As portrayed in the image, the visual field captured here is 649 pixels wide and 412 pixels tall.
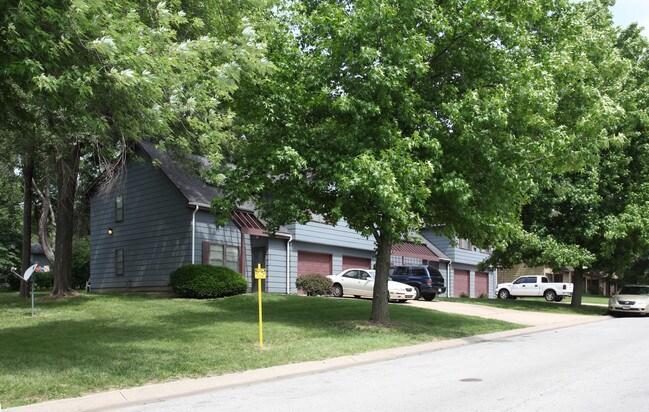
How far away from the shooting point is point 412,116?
14.0 m

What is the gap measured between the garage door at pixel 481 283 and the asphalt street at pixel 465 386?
3108 cm

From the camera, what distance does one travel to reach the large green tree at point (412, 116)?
13305mm

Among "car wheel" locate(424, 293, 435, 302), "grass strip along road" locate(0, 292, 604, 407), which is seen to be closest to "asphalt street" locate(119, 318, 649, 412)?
"grass strip along road" locate(0, 292, 604, 407)

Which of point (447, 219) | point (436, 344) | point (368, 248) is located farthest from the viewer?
point (368, 248)

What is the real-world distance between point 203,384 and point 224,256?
16039 mm

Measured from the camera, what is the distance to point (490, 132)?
44.9ft

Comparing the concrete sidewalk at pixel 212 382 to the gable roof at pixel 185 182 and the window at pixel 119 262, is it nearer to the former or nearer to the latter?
the gable roof at pixel 185 182

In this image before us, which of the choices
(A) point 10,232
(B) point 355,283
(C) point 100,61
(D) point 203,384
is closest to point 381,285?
(D) point 203,384

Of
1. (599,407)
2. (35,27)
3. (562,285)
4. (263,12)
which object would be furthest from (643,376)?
(562,285)

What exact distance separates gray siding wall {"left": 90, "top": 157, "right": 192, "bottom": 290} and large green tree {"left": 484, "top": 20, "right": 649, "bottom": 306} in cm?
1417

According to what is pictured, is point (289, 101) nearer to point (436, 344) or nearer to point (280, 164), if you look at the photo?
point (280, 164)

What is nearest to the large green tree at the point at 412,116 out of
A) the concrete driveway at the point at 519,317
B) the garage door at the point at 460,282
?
the concrete driveway at the point at 519,317

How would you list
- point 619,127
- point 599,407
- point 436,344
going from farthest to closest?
point 619,127 < point 436,344 < point 599,407

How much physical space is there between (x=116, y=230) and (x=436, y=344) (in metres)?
18.0
